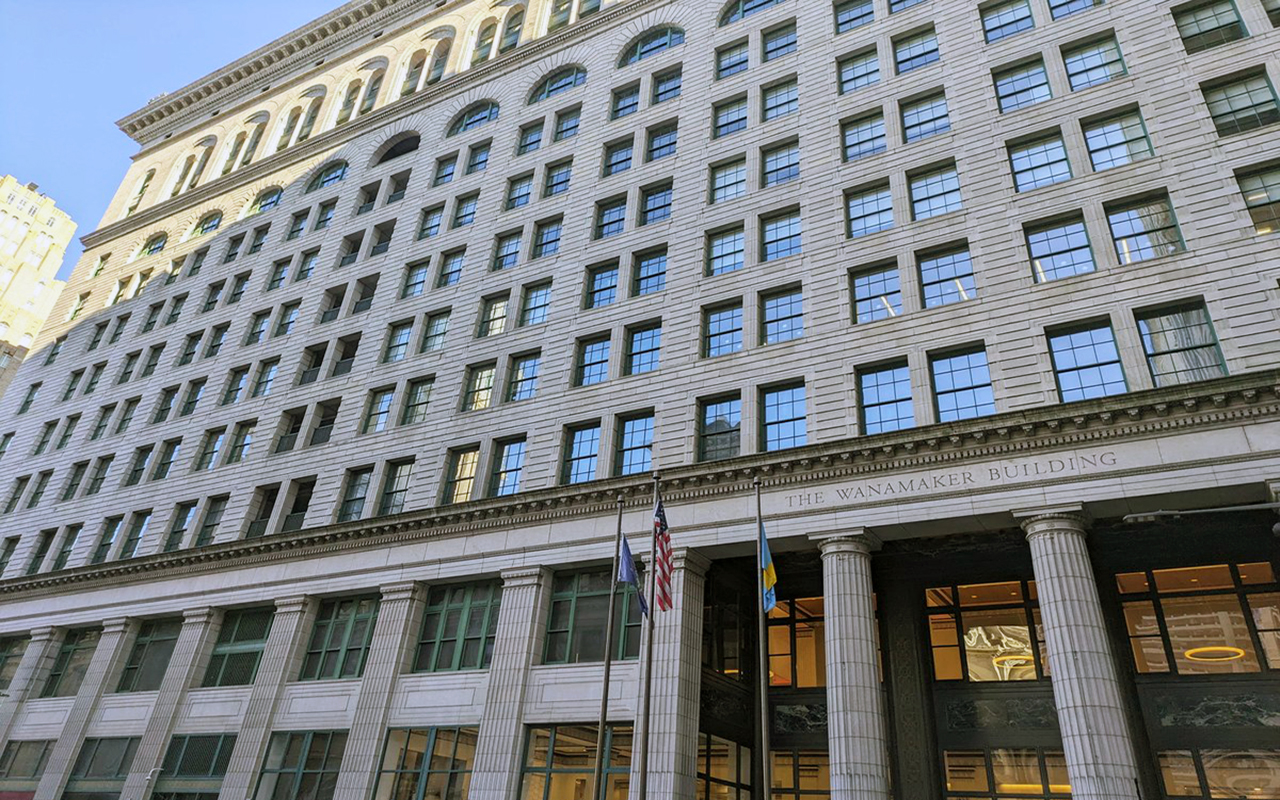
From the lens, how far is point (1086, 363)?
22.2 m

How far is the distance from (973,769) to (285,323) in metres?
36.5

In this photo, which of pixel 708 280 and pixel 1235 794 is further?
pixel 708 280

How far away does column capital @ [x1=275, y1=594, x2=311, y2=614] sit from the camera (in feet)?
104

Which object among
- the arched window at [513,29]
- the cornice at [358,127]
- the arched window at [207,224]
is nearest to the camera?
the cornice at [358,127]

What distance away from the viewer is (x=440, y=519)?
97.3ft

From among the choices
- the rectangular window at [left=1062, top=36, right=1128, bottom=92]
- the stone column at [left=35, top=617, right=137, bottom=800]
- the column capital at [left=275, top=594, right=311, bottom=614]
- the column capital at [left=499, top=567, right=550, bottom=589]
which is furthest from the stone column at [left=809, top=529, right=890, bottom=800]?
the stone column at [left=35, top=617, right=137, bottom=800]

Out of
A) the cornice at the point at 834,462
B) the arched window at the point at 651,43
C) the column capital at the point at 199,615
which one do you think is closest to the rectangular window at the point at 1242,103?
the cornice at the point at 834,462

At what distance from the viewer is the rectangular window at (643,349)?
1172 inches

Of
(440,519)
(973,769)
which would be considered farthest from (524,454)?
(973,769)

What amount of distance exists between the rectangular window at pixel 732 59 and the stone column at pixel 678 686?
71.0 feet

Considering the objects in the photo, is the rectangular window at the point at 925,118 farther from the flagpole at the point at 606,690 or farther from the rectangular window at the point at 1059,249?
the flagpole at the point at 606,690

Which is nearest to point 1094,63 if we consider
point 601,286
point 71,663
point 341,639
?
point 601,286

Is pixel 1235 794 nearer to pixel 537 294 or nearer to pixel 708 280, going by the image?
pixel 708 280

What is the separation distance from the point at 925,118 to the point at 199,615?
111 feet
